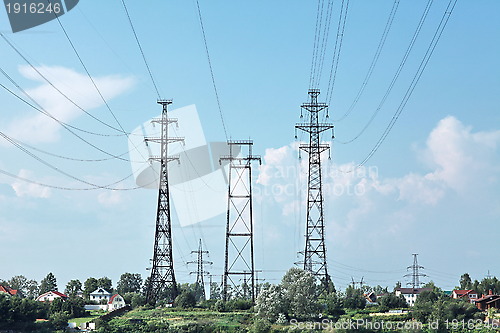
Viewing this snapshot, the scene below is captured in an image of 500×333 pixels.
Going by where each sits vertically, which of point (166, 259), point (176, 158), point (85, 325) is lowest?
point (85, 325)

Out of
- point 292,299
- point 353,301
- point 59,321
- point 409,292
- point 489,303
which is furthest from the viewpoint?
point 409,292

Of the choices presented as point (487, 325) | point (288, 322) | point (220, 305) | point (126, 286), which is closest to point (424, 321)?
point (487, 325)

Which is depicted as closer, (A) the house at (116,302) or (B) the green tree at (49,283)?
(A) the house at (116,302)

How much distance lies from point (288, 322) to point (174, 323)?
9703 mm

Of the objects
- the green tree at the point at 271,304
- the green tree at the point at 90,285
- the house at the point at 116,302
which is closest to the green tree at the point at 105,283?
the green tree at the point at 90,285

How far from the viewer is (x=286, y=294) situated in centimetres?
5556

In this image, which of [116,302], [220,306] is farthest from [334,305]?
[116,302]

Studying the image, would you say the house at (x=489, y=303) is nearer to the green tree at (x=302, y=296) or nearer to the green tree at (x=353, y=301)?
the green tree at (x=353, y=301)

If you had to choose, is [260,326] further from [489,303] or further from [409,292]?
[409,292]

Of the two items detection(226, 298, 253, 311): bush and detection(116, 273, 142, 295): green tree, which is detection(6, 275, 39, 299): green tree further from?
detection(226, 298, 253, 311): bush

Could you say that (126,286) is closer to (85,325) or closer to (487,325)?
(85,325)

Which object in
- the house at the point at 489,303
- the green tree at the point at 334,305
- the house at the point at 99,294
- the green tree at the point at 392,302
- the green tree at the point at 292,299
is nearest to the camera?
the green tree at the point at 292,299

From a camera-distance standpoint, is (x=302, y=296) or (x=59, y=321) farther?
(x=59, y=321)

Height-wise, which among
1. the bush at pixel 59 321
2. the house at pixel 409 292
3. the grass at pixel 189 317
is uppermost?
the house at pixel 409 292
